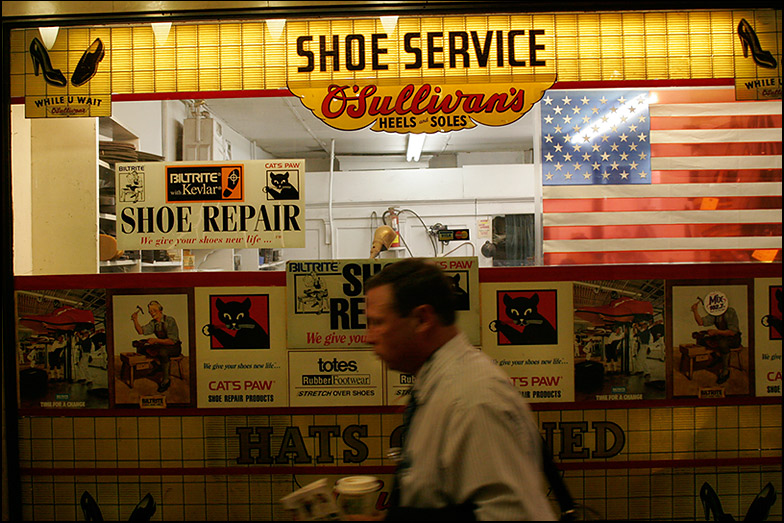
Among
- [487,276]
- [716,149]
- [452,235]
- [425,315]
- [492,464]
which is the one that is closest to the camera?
[492,464]

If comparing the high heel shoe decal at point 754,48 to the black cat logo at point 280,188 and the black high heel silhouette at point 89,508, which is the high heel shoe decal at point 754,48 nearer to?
the black cat logo at point 280,188

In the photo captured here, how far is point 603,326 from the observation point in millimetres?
3631

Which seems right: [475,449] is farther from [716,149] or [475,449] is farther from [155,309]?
[716,149]

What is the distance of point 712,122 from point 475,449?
10.1 feet

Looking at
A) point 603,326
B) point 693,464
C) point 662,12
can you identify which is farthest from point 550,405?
point 662,12

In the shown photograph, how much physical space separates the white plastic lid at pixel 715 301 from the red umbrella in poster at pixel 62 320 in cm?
373

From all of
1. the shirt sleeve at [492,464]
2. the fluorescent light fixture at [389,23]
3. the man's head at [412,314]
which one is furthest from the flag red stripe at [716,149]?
the shirt sleeve at [492,464]

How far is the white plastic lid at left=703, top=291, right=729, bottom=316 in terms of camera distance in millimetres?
3643

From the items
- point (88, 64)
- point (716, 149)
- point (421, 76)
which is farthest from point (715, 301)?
point (88, 64)

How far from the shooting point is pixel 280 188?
3.66 m

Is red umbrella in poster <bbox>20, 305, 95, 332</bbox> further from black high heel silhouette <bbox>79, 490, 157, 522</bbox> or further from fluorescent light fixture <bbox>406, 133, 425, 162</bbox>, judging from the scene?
fluorescent light fixture <bbox>406, 133, 425, 162</bbox>

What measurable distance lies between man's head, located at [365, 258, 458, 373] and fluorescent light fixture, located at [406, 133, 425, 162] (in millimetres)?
2044

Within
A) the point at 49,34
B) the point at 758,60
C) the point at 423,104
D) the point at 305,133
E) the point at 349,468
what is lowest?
the point at 349,468

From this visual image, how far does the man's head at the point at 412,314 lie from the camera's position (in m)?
1.82
